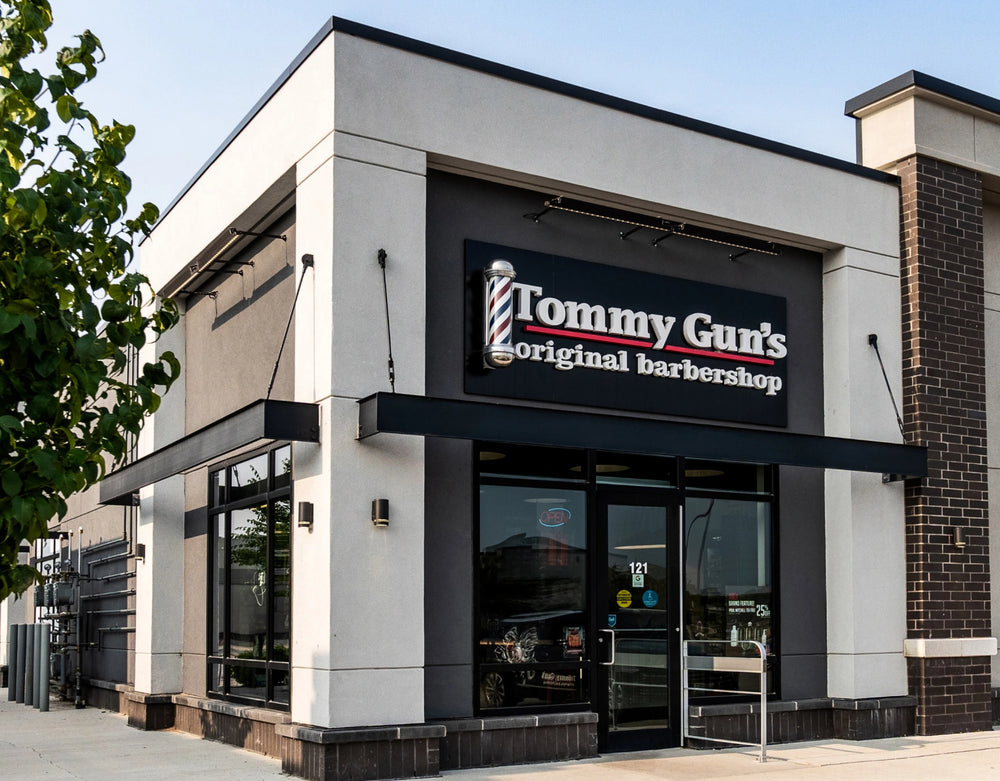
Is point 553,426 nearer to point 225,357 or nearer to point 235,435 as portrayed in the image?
point 235,435

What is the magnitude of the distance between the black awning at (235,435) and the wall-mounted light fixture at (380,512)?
30.0 inches

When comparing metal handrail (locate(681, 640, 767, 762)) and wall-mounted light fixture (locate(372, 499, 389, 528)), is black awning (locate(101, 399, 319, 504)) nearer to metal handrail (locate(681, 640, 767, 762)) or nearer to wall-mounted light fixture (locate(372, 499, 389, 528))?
wall-mounted light fixture (locate(372, 499, 389, 528))

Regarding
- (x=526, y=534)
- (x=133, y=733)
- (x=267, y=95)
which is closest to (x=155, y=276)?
(x=267, y=95)

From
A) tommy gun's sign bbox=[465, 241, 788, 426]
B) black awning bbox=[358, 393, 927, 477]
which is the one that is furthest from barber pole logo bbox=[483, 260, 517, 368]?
black awning bbox=[358, 393, 927, 477]

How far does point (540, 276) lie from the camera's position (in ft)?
37.6

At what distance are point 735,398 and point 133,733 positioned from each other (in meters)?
7.95

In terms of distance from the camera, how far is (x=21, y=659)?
18.8 m

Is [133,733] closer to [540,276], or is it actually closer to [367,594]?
[367,594]

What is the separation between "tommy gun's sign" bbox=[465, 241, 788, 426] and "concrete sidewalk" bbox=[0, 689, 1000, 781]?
342 cm

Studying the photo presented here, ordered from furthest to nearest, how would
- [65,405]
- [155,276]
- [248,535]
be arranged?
[155,276]
[248,535]
[65,405]

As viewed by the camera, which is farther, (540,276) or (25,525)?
(540,276)

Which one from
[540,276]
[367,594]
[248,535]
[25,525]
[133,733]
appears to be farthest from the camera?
[133,733]

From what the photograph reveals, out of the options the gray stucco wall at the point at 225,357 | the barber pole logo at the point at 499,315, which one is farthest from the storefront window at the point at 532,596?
the gray stucco wall at the point at 225,357

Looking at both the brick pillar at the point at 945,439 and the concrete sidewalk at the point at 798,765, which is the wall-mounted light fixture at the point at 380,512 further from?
the brick pillar at the point at 945,439
